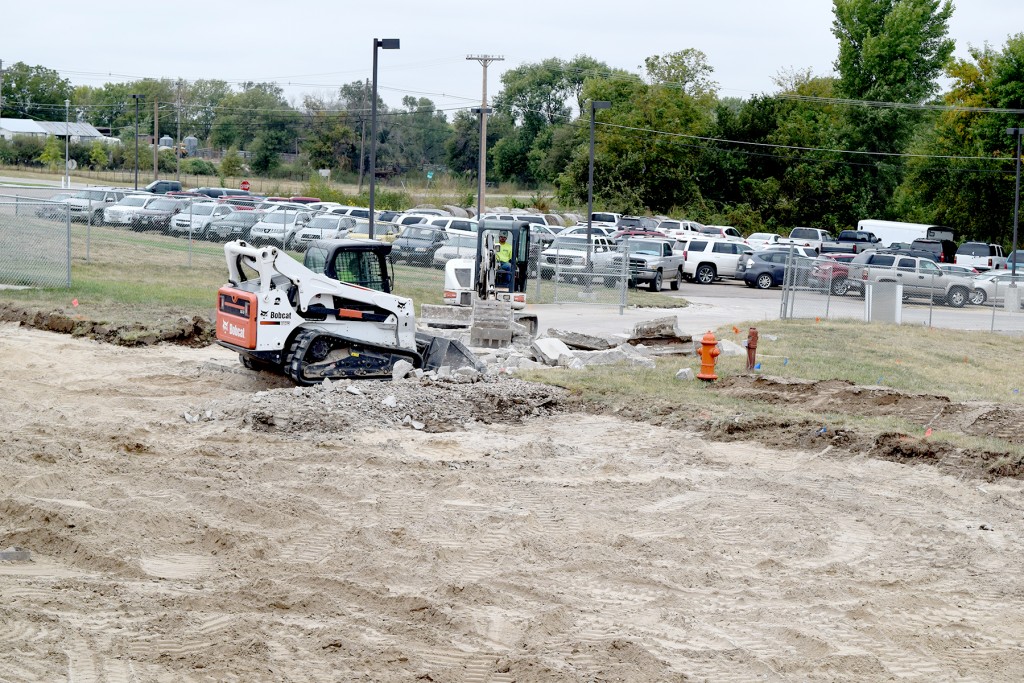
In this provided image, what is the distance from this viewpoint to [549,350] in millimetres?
18547

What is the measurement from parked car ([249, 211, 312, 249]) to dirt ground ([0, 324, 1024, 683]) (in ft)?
78.6

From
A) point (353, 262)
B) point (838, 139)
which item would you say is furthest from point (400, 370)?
point (838, 139)

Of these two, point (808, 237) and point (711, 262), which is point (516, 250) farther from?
point (808, 237)

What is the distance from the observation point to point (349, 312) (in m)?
15.2

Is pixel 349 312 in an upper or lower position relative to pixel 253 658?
upper

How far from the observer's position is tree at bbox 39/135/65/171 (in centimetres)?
8081

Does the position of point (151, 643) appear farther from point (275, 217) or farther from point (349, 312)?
point (275, 217)

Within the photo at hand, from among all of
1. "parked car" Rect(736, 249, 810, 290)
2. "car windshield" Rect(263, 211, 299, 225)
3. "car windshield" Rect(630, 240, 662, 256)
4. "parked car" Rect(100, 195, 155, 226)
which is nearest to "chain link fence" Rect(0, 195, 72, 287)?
"car windshield" Rect(263, 211, 299, 225)

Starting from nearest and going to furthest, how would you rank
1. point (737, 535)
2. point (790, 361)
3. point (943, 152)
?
1. point (737, 535)
2. point (790, 361)
3. point (943, 152)

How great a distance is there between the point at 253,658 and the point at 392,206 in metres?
59.2

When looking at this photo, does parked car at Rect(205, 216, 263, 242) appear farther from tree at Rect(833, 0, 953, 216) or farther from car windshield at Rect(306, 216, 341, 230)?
tree at Rect(833, 0, 953, 216)

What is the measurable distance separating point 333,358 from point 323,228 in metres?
25.6

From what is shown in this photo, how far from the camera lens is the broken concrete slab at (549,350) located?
→ 18.3 metres

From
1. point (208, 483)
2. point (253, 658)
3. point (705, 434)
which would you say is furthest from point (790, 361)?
point (253, 658)
